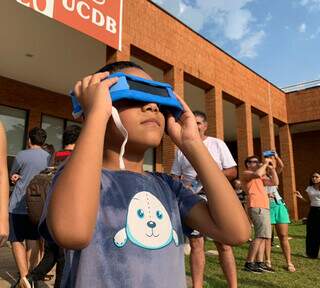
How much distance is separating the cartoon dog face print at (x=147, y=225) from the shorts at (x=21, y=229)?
323 centimetres

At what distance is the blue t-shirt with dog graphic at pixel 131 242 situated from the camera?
1.25 meters

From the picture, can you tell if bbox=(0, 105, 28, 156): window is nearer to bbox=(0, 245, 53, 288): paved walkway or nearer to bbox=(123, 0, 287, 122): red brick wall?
bbox=(123, 0, 287, 122): red brick wall

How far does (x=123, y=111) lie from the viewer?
1.38 meters

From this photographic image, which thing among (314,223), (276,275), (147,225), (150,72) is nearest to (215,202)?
(147,225)

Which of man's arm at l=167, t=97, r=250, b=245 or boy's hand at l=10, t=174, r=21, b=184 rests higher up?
boy's hand at l=10, t=174, r=21, b=184

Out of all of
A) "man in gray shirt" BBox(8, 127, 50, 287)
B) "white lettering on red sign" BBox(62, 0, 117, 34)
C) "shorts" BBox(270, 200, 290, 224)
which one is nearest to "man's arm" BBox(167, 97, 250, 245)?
"man in gray shirt" BBox(8, 127, 50, 287)

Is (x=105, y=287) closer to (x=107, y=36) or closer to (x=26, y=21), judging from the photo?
(x=107, y=36)

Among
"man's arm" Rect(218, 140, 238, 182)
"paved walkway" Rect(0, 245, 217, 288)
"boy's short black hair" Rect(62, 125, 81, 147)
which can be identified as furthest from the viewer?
"paved walkway" Rect(0, 245, 217, 288)

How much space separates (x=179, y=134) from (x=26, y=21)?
9.04 m

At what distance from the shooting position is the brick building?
10.1m

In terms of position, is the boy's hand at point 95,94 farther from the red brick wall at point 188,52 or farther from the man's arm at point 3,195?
the red brick wall at point 188,52

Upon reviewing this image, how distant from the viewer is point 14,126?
43.0 ft

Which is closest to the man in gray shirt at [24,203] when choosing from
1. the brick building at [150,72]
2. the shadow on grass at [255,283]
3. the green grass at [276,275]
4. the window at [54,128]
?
the green grass at [276,275]

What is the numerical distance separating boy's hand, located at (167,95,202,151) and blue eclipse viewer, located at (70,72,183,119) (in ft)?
0.24
